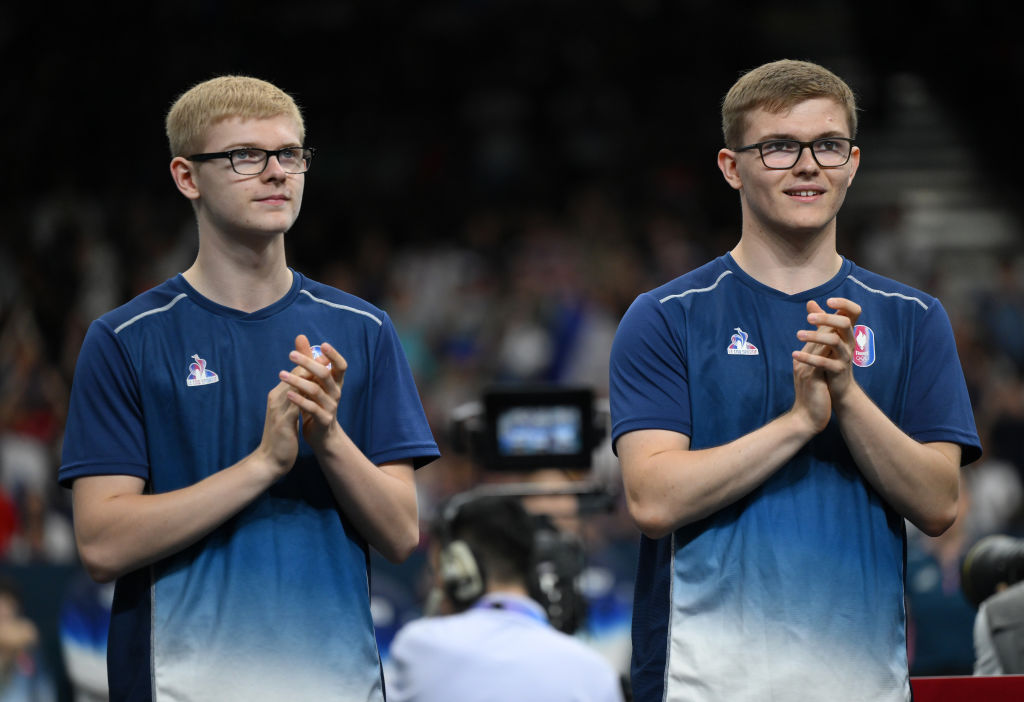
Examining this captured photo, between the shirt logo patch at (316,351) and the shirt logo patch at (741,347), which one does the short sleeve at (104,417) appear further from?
the shirt logo patch at (741,347)

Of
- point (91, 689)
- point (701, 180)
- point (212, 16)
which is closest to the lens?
point (91, 689)

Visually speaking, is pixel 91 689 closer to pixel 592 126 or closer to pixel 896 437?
pixel 896 437

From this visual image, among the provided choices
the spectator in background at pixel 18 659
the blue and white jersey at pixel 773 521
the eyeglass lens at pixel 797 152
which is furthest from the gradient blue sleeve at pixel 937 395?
the spectator in background at pixel 18 659

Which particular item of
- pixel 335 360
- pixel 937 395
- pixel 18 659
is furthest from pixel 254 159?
pixel 18 659

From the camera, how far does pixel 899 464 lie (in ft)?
8.95

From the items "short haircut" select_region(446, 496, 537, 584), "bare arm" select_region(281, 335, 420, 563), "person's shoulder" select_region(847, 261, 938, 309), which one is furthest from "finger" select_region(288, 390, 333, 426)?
"short haircut" select_region(446, 496, 537, 584)

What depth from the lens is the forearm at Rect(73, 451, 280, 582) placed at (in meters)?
2.71

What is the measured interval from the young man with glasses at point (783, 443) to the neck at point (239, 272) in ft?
2.43

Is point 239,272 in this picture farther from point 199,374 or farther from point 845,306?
point 845,306

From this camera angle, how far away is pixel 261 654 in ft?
9.30

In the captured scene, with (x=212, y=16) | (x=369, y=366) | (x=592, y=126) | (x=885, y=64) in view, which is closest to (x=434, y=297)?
(x=592, y=126)

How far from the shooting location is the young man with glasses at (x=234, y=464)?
9.06ft

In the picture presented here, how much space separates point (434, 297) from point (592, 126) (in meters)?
3.13

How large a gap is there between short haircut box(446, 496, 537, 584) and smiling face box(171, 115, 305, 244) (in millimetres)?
1287
